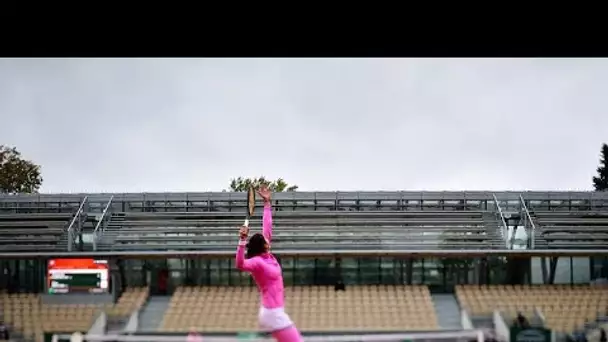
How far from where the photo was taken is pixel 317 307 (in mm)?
9789

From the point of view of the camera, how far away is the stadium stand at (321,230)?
35.7ft

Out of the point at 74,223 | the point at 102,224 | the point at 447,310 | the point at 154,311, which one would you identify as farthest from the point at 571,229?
the point at 74,223

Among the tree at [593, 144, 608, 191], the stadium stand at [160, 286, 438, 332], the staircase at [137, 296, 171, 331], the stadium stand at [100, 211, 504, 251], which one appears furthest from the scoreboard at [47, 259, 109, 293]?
the tree at [593, 144, 608, 191]

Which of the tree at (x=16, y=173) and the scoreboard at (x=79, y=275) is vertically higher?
the tree at (x=16, y=173)

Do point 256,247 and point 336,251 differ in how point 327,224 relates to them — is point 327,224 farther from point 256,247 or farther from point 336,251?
point 256,247

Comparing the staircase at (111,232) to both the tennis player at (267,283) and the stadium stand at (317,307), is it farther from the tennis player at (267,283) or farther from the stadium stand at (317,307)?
the tennis player at (267,283)

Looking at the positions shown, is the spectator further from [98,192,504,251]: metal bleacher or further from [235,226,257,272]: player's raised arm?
[235,226,257,272]: player's raised arm

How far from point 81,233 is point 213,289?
203 cm

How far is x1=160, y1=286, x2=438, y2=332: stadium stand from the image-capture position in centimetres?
909

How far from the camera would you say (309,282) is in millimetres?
10719

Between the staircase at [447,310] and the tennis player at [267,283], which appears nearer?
the tennis player at [267,283]

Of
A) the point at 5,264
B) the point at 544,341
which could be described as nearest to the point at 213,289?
the point at 5,264

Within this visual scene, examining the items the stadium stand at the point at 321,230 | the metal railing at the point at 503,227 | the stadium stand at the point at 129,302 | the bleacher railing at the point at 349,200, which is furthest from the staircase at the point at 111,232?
the metal railing at the point at 503,227

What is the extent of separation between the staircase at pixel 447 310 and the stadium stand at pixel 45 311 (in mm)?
3753
